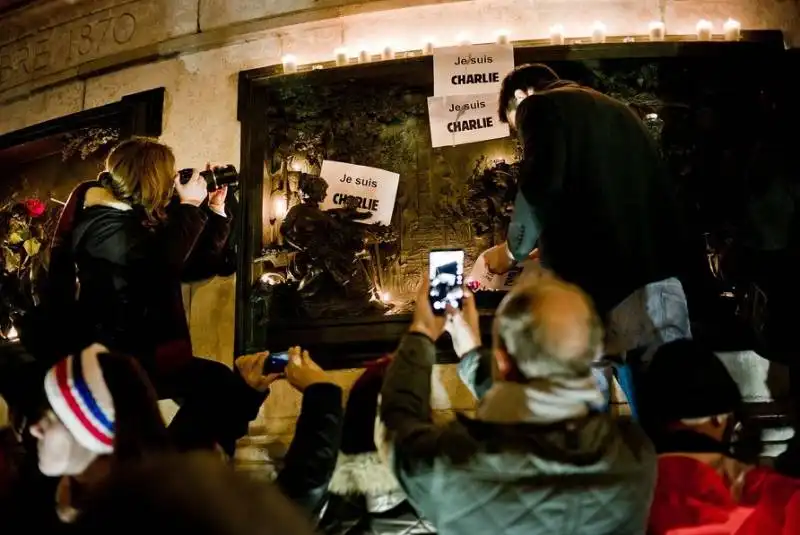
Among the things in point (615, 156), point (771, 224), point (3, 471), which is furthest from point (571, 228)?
point (3, 471)

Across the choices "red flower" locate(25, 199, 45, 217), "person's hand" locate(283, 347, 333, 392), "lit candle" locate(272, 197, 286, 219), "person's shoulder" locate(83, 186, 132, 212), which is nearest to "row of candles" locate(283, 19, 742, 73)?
"lit candle" locate(272, 197, 286, 219)

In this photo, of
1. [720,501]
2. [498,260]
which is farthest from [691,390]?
[498,260]

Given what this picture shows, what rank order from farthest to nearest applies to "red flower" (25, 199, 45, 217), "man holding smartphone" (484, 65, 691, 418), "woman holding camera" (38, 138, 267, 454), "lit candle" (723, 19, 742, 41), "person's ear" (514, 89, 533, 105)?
"red flower" (25, 199, 45, 217), "lit candle" (723, 19, 742, 41), "woman holding camera" (38, 138, 267, 454), "person's ear" (514, 89, 533, 105), "man holding smartphone" (484, 65, 691, 418)

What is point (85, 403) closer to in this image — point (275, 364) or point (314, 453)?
point (314, 453)

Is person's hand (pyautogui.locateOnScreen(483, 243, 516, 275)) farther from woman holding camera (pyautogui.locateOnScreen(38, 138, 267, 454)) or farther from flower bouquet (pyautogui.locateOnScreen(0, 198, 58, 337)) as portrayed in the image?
flower bouquet (pyautogui.locateOnScreen(0, 198, 58, 337))

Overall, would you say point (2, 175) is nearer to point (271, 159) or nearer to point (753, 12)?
point (271, 159)

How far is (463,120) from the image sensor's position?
557 cm

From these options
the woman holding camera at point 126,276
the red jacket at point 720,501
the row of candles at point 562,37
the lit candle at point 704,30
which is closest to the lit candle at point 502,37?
the row of candles at point 562,37

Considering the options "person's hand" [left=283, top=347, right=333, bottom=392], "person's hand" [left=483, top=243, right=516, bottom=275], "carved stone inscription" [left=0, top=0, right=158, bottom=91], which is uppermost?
"carved stone inscription" [left=0, top=0, right=158, bottom=91]

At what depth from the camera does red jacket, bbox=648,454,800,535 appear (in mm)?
2525

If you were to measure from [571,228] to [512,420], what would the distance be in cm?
139

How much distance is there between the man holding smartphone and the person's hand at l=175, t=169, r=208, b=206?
7.88 ft

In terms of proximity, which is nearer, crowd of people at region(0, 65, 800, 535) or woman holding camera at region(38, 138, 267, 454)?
crowd of people at region(0, 65, 800, 535)

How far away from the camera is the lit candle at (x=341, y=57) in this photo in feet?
18.7
